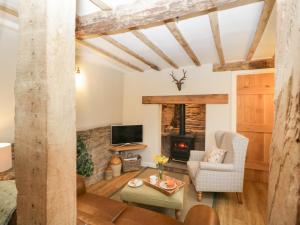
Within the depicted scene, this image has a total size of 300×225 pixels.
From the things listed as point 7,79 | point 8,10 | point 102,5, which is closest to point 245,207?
point 102,5

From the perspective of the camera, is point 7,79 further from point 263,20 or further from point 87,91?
point 263,20

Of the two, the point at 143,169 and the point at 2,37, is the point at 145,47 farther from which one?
the point at 143,169

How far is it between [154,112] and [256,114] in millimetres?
2295

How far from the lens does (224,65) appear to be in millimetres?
3846

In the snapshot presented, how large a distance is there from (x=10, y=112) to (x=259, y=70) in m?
4.35

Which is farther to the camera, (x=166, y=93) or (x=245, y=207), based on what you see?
(x=166, y=93)

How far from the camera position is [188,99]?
4176 millimetres

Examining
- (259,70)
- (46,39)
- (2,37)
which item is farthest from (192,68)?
(46,39)

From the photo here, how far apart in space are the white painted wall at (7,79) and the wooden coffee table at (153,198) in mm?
1737

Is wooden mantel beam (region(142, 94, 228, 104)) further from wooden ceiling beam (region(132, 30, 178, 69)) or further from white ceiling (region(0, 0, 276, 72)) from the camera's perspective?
wooden ceiling beam (region(132, 30, 178, 69))

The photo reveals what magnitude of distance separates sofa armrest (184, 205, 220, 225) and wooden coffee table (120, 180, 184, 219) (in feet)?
2.23

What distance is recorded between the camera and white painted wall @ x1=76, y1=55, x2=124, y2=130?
3545 mm

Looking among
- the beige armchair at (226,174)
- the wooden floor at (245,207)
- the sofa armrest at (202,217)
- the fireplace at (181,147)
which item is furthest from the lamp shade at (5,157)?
the fireplace at (181,147)

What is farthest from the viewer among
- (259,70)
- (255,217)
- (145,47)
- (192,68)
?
(192,68)
